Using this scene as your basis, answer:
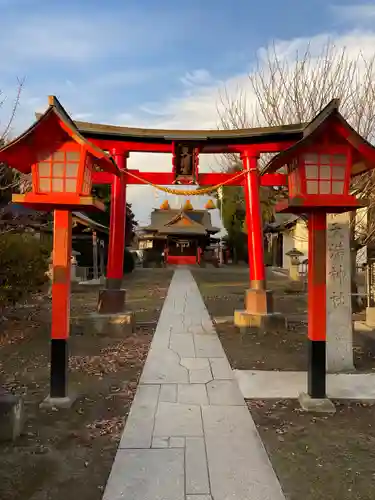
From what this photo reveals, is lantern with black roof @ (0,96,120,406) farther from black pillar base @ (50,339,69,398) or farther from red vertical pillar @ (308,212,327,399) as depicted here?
red vertical pillar @ (308,212,327,399)

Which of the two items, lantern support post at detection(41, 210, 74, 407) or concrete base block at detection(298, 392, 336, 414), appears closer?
concrete base block at detection(298, 392, 336, 414)

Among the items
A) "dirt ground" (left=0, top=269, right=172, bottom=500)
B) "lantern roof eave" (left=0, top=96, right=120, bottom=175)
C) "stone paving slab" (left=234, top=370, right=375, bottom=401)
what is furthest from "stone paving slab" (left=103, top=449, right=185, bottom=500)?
"lantern roof eave" (left=0, top=96, right=120, bottom=175)

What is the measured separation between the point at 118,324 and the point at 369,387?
523 cm

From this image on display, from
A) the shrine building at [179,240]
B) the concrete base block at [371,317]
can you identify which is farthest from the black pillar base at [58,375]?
the shrine building at [179,240]

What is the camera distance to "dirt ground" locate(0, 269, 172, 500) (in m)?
3.27

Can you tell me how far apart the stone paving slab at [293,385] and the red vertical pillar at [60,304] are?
2341 millimetres

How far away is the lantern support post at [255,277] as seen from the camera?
9.10 meters

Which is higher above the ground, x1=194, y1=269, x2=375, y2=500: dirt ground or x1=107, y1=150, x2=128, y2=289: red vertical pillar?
x1=107, y1=150, x2=128, y2=289: red vertical pillar

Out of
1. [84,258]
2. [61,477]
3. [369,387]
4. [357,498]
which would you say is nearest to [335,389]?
[369,387]

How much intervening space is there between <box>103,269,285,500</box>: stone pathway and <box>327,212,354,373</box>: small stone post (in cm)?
171

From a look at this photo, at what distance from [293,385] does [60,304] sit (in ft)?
10.9

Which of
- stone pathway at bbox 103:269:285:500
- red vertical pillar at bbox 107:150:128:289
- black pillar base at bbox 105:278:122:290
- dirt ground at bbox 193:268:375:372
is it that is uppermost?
red vertical pillar at bbox 107:150:128:289

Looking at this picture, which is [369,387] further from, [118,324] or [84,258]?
[84,258]

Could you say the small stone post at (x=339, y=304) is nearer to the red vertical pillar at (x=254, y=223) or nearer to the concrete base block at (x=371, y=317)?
the red vertical pillar at (x=254, y=223)
